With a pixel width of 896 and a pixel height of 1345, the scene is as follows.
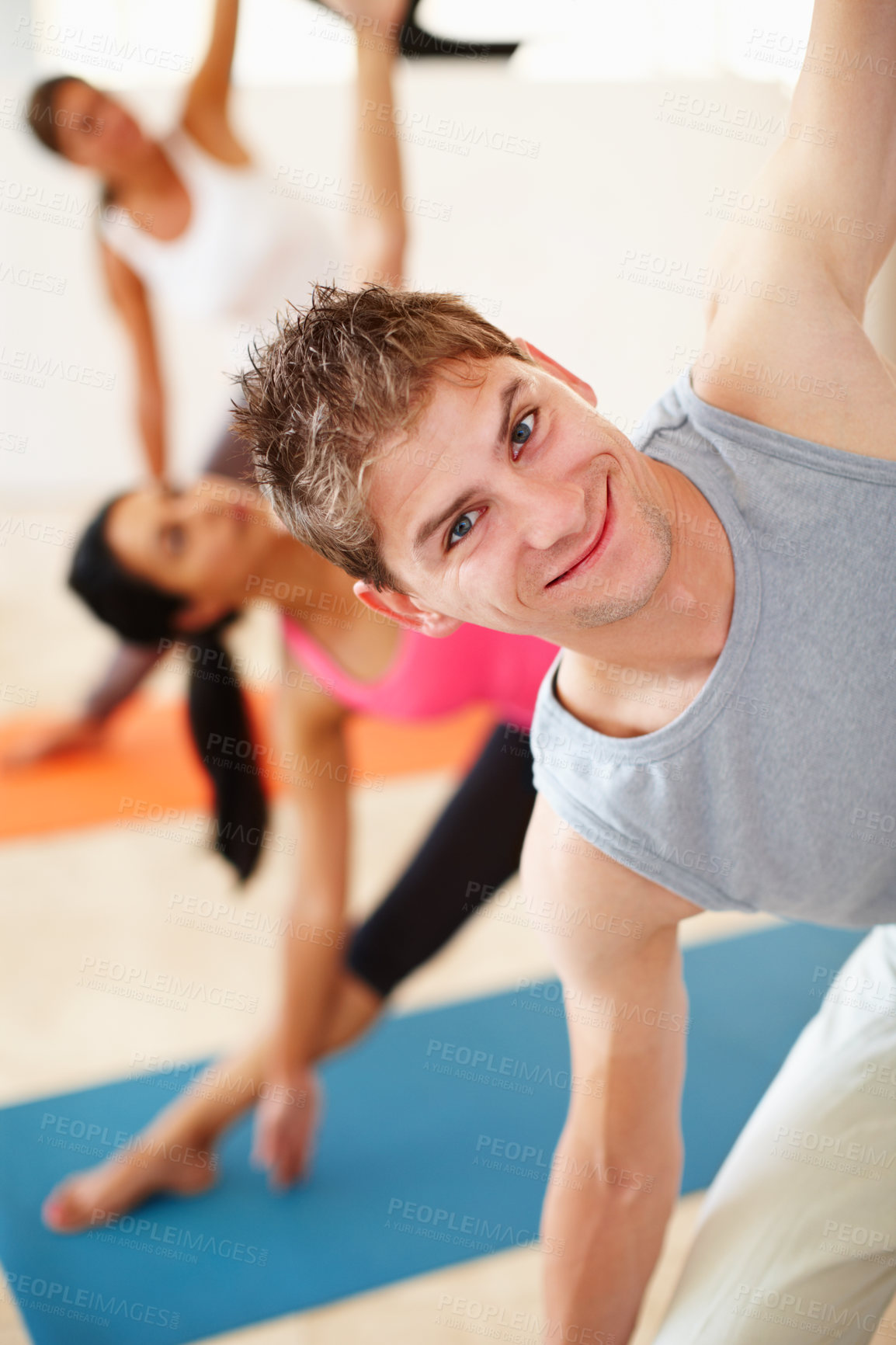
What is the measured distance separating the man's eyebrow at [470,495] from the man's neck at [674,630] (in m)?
0.16

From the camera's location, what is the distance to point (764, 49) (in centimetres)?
288

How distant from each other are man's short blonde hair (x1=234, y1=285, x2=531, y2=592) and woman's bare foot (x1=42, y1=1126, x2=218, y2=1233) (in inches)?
55.0

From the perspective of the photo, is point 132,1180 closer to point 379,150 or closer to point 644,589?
point 644,589

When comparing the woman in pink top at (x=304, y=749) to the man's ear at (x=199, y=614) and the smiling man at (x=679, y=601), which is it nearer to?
the man's ear at (x=199, y=614)

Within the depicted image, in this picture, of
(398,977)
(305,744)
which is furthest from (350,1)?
(398,977)

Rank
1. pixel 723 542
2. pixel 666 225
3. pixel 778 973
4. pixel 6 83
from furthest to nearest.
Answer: pixel 6 83 < pixel 666 225 < pixel 778 973 < pixel 723 542

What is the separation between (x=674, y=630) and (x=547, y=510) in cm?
19

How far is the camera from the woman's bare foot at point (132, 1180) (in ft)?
6.58

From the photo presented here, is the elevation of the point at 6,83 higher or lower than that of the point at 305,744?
higher

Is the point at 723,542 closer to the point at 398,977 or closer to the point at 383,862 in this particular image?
the point at 398,977

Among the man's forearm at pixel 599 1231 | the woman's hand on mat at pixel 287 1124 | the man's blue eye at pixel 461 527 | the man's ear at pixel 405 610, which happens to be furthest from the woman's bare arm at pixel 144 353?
the man's forearm at pixel 599 1231

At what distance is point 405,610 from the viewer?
1164mm

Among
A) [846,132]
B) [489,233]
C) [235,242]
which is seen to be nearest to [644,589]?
[846,132]

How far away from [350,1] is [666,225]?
139 centimetres
